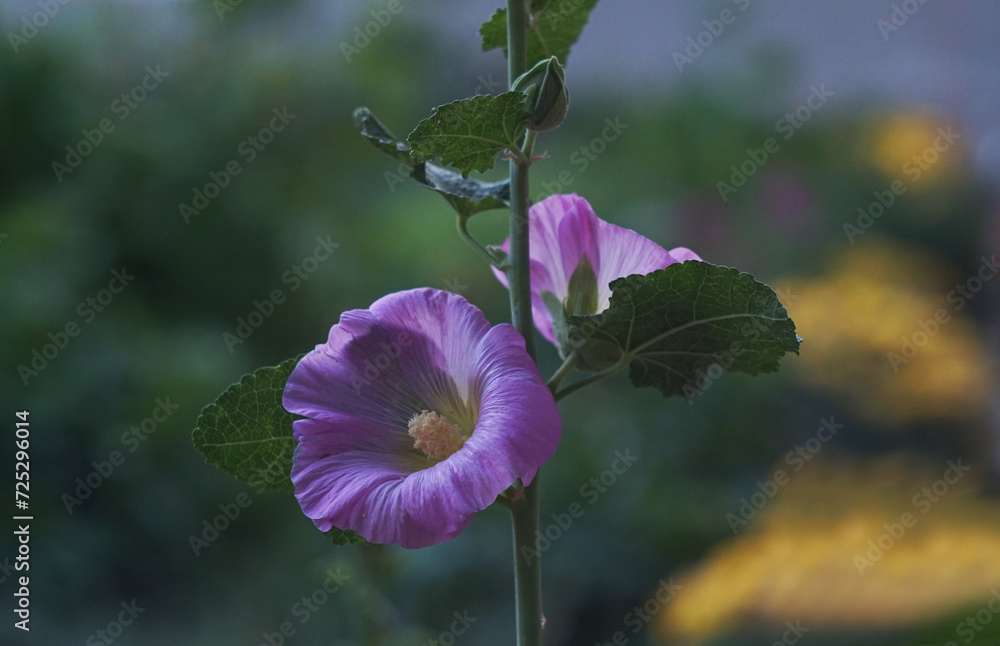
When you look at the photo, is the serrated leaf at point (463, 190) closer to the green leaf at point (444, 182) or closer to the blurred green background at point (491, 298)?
the green leaf at point (444, 182)

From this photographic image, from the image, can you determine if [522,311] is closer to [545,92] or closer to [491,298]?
[545,92]

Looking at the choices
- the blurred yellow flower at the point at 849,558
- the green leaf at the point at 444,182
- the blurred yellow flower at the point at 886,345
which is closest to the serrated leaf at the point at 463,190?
the green leaf at the point at 444,182

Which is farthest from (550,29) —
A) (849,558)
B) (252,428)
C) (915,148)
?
(915,148)

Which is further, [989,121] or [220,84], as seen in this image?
[989,121]

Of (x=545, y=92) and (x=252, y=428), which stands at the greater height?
(x=545, y=92)

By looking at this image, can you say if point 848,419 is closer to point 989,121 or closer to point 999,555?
point 999,555

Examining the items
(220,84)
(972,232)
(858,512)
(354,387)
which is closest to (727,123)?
(972,232)

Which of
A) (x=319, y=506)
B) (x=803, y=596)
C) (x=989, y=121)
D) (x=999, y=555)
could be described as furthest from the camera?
Result: (x=989, y=121)
